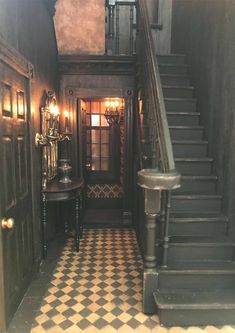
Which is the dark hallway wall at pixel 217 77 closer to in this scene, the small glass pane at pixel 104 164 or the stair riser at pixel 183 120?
the stair riser at pixel 183 120

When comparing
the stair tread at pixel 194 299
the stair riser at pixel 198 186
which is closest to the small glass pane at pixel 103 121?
the stair riser at pixel 198 186

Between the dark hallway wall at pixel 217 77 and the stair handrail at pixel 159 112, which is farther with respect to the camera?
the dark hallway wall at pixel 217 77

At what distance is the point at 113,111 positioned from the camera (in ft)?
18.7

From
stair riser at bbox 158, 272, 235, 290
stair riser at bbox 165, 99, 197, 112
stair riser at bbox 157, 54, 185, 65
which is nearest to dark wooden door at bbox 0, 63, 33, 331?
stair riser at bbox 158, 272, 235, 290

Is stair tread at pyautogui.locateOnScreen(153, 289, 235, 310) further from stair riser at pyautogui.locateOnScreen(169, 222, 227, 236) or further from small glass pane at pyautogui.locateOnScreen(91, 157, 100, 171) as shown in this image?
small glass pane at pyautogui.locateOnScreen(91, 157, 100, 171)

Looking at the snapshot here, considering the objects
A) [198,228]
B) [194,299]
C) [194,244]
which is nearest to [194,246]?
[194,244]

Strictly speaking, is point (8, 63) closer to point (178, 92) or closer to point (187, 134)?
point (187, 134)

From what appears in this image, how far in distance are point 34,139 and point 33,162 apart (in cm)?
26

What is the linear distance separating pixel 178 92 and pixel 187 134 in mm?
809

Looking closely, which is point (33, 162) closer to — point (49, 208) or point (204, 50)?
point (49, 208)

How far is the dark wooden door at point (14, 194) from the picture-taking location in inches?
87.2

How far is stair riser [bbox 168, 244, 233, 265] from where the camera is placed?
9.23 feet

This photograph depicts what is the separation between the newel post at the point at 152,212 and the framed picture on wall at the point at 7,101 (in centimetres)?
117

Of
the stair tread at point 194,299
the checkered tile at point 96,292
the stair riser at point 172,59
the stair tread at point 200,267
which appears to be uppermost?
the stair riser at point 172,59
